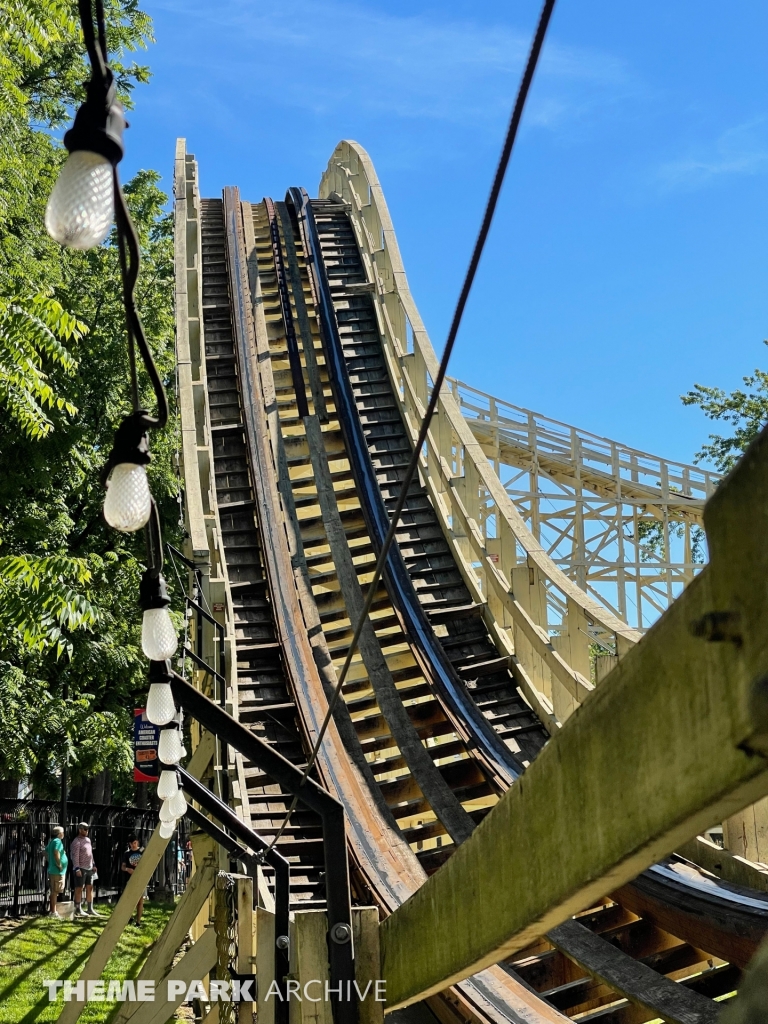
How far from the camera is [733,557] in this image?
1.20m

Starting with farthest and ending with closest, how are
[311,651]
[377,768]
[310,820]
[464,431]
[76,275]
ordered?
[76,275] < [464,431] < [311,651] < [377,768] < [310,820]

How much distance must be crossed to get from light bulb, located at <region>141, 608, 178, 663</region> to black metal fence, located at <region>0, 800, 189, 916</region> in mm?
10066

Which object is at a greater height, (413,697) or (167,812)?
(413,697)

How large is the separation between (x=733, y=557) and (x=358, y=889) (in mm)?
6603

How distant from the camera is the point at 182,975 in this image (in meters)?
4.81

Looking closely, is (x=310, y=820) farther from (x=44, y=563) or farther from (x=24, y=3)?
(x=24, y=3)

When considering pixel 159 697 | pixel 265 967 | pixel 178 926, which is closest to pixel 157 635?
pixel 159 697

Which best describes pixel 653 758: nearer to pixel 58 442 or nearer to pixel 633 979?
pixel 633 979

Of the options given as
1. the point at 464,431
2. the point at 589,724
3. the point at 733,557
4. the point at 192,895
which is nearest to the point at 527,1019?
the point at 192,895

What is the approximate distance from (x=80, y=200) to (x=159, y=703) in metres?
2.45

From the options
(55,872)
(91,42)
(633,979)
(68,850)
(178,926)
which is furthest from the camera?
(68,850)

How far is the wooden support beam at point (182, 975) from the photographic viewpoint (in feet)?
15.4

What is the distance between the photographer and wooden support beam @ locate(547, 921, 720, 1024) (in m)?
5.04

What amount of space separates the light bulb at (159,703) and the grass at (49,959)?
532 cm
